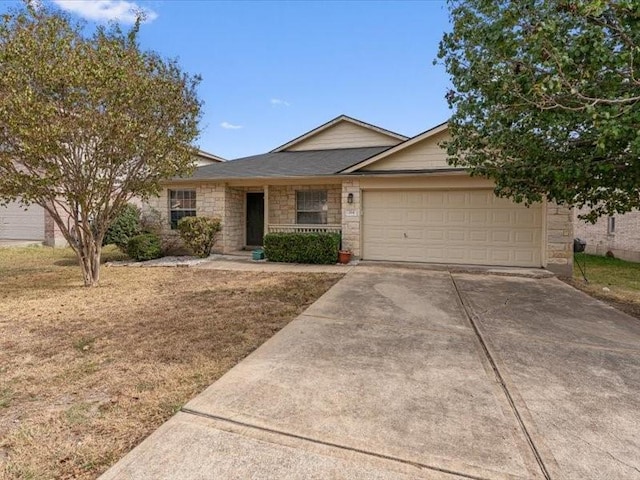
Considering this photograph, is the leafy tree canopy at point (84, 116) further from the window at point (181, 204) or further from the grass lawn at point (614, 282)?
the grass lawn at point (614, 282)

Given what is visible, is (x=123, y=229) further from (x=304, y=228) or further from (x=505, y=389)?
(x=505, y=389)

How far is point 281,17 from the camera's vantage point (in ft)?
38.4

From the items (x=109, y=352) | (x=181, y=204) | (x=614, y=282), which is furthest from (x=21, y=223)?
(x=614, y=282)

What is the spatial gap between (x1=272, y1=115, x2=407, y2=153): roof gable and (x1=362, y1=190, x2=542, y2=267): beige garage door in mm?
5824

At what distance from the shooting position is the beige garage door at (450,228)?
31.6 feet

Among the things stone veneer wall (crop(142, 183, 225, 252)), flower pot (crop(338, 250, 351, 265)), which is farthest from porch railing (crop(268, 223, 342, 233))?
stone veneer wall (crop(142, 183, 225, 252))

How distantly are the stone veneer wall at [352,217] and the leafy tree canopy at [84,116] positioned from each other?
4.93 m

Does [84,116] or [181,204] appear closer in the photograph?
[84,116]

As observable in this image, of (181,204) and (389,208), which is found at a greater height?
(181,204)

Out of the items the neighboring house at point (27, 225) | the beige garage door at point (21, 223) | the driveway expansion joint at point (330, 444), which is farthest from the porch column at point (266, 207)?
the beige garage door at point (21, 223)

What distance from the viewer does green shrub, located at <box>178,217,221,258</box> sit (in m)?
11.2

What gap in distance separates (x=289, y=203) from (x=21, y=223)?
13.8 m

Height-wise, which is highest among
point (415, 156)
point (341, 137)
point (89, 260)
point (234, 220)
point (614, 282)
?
point (341, 137)

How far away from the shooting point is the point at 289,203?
493 inches
